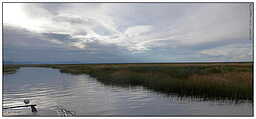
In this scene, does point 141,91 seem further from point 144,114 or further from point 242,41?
point 242,41

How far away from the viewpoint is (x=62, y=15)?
8.26m

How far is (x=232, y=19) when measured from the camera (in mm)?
7133

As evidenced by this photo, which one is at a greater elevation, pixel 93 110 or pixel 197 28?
pixel 197 28

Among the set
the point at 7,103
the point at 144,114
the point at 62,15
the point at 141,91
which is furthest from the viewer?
the point at 141,91

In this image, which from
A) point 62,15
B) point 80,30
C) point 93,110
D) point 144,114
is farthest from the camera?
point 80,30

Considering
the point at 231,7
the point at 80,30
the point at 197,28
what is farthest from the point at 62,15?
the point at 231,7

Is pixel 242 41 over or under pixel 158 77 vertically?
over

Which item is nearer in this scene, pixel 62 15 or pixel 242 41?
pixel 242 41

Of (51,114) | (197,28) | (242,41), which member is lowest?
(51,114)

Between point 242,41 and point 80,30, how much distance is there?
23.0 feet

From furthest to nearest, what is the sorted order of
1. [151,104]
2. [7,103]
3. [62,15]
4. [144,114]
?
[62,15] → [7,103] → [151,104] → [144,114]

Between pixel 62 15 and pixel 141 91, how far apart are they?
462 centimetres

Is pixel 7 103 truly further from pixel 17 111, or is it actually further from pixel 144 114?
pixel 144 114

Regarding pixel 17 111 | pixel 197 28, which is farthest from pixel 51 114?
pixel 197 28
